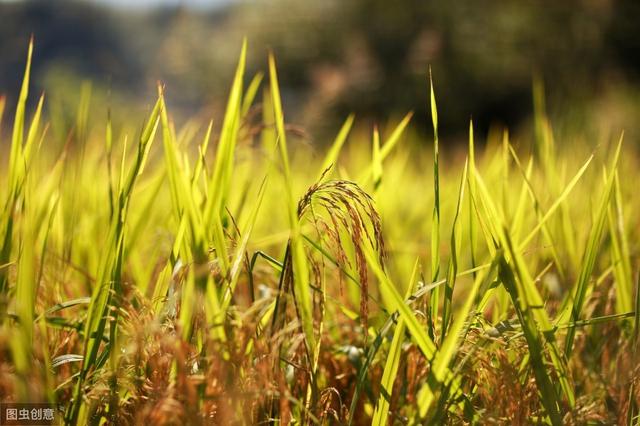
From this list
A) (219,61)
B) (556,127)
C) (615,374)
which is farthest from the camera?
(219,61)

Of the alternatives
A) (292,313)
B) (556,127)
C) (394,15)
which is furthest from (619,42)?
(292,313)

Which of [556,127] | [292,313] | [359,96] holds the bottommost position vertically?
[292,313]

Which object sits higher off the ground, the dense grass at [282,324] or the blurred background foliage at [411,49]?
the blurred background foliage at [411,49]

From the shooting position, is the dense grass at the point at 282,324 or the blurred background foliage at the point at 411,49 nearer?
the dense grass at the point at 282,324

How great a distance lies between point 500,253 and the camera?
0.69 m

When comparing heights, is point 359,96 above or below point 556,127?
above

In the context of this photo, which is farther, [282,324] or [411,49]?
[411,49]

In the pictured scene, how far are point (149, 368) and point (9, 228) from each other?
Result: 0.26 m

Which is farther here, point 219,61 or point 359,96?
point 219,61

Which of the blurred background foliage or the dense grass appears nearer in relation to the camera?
the dense grass

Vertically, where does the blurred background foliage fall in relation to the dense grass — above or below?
above

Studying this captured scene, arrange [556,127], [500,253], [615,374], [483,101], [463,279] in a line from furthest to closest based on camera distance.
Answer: [483,101], [556,127], [463,279], [615,374], [500,253]

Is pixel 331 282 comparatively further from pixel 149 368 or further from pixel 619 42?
pixel 619 42

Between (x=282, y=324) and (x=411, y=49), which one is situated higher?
(x=411, y=49)
